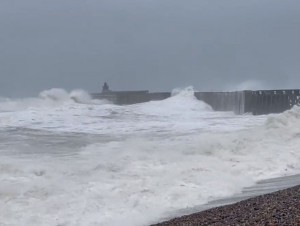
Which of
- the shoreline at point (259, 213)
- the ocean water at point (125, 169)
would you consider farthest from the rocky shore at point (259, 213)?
the ocean water at point (125, 169)

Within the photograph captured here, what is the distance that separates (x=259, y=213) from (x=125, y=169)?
660cm

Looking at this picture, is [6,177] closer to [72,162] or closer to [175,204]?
[72,162]

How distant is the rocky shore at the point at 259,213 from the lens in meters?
6.11

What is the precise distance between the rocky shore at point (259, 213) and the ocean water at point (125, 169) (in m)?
1.59

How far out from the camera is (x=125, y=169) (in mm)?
13031

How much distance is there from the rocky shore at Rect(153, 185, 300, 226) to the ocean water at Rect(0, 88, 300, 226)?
62.7 inches

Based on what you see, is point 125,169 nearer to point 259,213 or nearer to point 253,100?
point 259,213

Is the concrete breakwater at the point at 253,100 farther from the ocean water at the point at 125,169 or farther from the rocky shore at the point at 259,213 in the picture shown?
the rocky shore at the point at 259,213

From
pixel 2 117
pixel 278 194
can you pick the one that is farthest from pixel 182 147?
pixel 2 117

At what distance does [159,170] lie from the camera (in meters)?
13.0

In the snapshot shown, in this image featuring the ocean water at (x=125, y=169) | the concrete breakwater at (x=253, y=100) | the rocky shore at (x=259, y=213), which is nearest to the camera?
the rocky shore at (x=259, y=213)

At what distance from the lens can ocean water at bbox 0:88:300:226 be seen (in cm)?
962

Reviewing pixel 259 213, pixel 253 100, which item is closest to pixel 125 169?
pixel 259 213

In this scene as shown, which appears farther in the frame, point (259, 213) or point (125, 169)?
point (125, 169)
